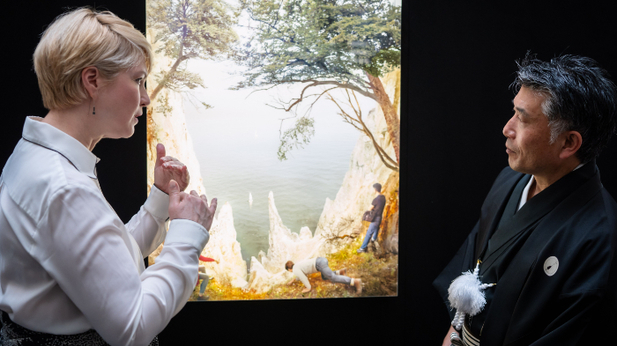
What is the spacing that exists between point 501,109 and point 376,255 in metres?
0.95

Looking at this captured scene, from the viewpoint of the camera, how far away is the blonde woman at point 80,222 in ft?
2.52

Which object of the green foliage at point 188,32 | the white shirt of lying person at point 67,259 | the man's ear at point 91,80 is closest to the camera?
the white shirt of lying person at point 67,259

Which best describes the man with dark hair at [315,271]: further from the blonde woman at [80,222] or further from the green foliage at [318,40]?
the blonde woman at [80,222]

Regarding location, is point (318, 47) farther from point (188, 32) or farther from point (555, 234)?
point (555, 234)

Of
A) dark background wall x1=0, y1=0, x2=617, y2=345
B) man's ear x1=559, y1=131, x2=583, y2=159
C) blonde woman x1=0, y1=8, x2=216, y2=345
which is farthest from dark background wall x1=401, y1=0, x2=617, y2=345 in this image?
blonde woman x1=0, y1=8, x2=216, y2=345

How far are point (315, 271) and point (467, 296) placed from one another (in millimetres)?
841

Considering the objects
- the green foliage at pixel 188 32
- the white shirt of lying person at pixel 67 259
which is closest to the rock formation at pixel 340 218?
the green foliage at pixel 188 32

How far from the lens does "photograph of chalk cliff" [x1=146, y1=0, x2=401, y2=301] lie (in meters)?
1.91

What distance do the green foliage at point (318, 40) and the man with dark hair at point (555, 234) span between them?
78 cm

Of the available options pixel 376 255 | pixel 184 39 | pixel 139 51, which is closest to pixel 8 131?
pixel 184 39

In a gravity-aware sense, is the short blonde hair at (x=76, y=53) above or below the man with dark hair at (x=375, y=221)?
above

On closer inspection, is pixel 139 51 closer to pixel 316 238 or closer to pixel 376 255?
pixel 316 238

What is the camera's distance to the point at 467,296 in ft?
4.38

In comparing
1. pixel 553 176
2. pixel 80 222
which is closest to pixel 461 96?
pixel 553 176
